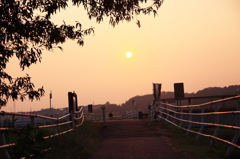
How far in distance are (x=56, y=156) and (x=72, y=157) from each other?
0.75 meters

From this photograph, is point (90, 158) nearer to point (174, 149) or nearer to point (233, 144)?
point (174, 149)

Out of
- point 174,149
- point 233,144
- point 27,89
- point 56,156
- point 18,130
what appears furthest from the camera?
point 174,149

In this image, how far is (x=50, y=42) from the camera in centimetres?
1118

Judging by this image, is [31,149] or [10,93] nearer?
[31,149]

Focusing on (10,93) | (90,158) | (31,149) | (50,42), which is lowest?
(90,158)

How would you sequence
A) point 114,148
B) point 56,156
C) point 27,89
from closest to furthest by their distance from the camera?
1. point 56,156
2. point 27,89
3. point 114,148

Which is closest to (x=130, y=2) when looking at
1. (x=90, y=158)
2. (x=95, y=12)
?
(x=95, y=12)

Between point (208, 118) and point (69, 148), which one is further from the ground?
point (69, 148)

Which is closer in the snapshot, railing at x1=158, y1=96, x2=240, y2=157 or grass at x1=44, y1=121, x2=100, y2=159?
railing at x1=158, y1=96, x2=240, y2=157

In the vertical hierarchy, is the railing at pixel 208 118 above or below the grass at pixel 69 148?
above

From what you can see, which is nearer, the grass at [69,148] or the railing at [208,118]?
the railing at [208,118]

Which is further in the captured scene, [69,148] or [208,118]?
[208,118]

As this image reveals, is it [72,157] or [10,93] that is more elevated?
[10,93]

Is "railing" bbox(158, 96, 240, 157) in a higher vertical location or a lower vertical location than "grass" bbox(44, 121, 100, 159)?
higher
